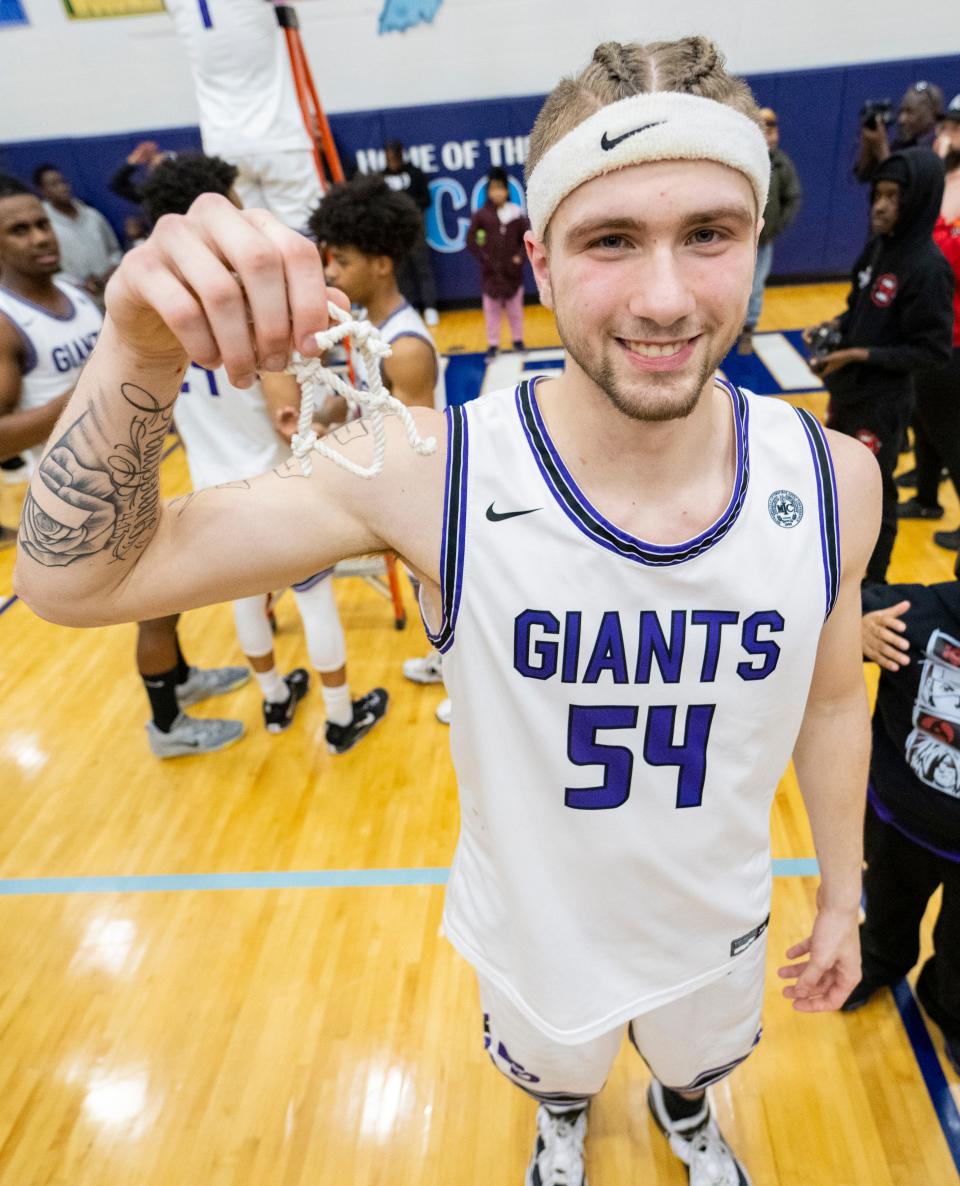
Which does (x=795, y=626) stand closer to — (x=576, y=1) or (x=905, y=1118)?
(x=905, y=1118)

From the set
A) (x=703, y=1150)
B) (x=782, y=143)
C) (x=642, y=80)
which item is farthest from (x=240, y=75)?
(x=782, y=143)

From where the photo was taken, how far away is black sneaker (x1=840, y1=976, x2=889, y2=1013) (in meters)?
2.05

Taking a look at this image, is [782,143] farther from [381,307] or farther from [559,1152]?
[559,1152]

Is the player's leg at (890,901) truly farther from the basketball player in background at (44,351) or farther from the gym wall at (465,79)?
the gym wall at (465,79)

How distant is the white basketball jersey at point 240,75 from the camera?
→ 3.82 metres

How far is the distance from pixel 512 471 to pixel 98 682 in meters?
3.37

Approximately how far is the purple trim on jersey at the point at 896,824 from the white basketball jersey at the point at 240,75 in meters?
4.01

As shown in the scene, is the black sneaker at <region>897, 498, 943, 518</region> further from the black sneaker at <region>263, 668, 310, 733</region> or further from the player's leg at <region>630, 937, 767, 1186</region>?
the player's leg at <region>630, 937, 767, 1186</region>

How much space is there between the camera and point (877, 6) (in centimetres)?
756

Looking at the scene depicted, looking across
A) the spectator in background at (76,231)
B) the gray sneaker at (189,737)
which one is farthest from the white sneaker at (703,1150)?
the spectator in background at (76,231)

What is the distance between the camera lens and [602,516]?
1.05 m

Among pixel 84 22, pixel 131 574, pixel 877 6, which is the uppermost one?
pixel 84 22

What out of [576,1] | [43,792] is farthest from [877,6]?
[43,792]

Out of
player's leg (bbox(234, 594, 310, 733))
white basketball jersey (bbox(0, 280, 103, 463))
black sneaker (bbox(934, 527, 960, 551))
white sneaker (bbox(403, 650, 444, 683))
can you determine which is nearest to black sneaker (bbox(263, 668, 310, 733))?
player's leg (bbox(234, 594, 310, 733))
